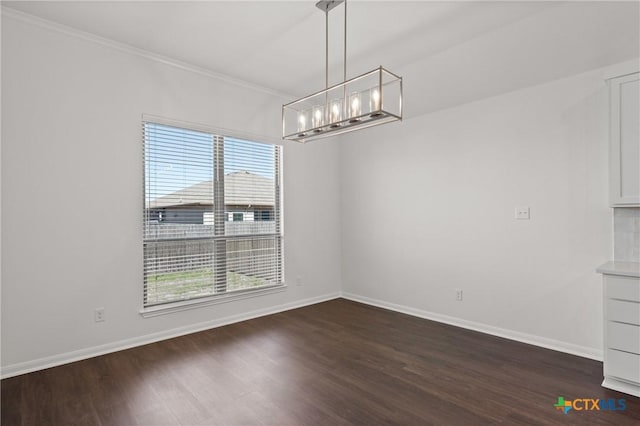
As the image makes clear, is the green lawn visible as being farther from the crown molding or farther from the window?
the crown molding

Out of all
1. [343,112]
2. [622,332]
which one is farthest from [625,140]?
[343,112]

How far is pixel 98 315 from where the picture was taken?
3100 millimetres

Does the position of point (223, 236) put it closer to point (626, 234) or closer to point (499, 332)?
point (499, 332)

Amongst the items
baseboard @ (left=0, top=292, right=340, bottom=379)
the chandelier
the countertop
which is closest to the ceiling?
the chandelier

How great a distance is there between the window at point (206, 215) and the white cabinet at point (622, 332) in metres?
3.38

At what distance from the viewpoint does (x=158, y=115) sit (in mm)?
3488

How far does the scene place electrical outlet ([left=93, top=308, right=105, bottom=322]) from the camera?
3.08 metres

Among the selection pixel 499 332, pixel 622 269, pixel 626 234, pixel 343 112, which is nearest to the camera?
pixel 343 112

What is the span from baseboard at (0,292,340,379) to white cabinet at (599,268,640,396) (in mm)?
3270

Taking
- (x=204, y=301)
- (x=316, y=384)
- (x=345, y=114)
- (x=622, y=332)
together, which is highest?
(x=345, y=114)

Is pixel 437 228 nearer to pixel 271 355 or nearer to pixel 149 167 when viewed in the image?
pixel 271 355

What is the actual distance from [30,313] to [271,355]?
2.01m

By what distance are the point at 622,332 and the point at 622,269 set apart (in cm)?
45

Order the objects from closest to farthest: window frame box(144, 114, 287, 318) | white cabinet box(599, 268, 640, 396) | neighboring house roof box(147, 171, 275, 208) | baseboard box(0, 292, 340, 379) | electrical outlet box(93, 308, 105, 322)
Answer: white cabinet box(599, 268, 640, 396) < baseboard box(0, 292, 340, 379) < electrical outlet box(93, 308, 105, 322) < window frame box(144, 114, 287, 318) < neighboring house roof box(147, 171, 275, 208)
